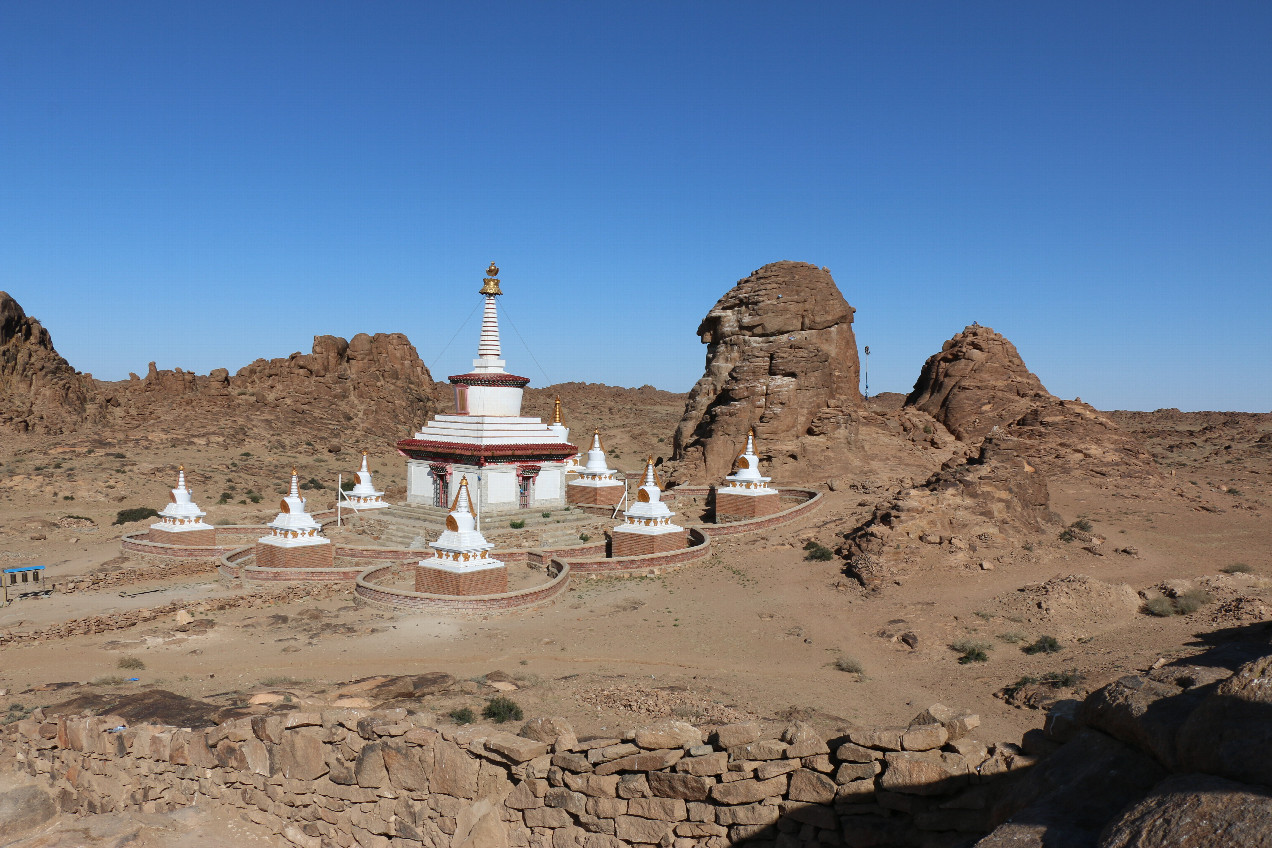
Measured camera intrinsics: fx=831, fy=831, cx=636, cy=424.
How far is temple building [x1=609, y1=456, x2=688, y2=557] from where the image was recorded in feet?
73.2

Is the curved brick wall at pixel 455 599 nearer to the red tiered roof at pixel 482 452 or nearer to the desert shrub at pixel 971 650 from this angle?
the red tiered roof at pixel 482 452

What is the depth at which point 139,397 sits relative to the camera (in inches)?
2062

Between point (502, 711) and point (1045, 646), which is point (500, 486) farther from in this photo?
point (1045, 646)

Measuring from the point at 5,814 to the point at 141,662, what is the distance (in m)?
5.67

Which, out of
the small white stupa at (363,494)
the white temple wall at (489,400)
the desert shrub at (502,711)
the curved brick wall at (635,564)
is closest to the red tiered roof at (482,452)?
the white temple wall at (489,400)

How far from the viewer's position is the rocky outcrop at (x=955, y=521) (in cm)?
1839

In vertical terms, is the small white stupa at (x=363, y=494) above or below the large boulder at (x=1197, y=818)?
above

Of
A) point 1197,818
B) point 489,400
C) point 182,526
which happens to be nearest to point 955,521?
point 489,400

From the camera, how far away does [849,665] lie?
43.5ft

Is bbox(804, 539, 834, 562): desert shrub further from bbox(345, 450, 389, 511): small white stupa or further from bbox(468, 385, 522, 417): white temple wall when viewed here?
bbox(345, 450, 389, 511): small white stupa

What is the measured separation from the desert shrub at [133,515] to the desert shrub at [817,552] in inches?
1006

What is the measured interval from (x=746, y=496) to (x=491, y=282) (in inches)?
452

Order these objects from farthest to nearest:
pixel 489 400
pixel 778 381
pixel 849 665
Result: 1. pixel 778 381
2. pixel 489 400
3. pixel 849 665

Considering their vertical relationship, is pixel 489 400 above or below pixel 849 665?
above
